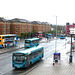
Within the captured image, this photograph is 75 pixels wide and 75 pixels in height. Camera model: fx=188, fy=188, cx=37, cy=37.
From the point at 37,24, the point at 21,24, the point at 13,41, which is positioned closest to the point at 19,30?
the point at 21,24

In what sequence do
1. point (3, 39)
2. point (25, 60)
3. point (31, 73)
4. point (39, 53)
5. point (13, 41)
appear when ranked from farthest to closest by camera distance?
point (13, 41)
point (3, 39)
point (39, 53)
point (25, 60)
point (31, 73)

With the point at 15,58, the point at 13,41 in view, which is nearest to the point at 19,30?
the point at 13,41

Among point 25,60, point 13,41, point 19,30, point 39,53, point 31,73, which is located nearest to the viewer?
point 31,73

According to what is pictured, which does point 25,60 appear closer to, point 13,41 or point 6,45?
point 6,45

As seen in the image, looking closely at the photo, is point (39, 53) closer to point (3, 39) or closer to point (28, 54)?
point (28, 54)

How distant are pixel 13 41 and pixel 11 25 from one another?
4195 centimetres

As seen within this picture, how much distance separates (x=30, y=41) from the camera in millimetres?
44031

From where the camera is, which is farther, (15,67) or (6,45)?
(6,45)

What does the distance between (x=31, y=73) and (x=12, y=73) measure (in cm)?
199

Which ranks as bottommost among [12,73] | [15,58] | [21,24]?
[12,73]

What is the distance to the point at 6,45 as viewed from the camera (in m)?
44.6

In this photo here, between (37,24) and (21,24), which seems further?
(37,24)

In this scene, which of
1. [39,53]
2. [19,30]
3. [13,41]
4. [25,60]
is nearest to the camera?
[25,60]

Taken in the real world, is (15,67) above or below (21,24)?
below
